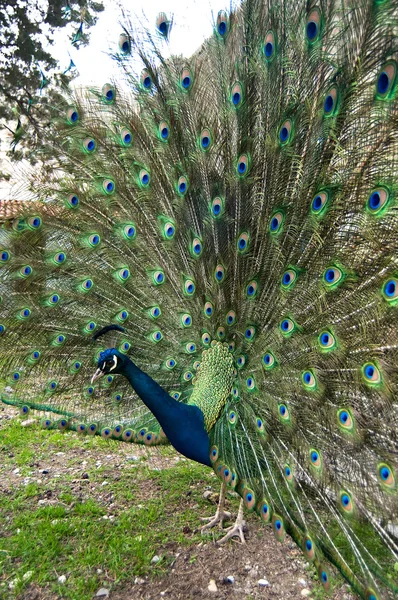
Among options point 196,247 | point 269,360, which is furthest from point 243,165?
point 269,360

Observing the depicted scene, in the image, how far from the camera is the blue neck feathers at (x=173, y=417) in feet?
7.59

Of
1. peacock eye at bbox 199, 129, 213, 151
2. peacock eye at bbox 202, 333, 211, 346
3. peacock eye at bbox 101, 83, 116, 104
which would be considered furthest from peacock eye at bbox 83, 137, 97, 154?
peacock eye at bbox 202, 333, 211, 346

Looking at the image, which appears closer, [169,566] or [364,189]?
[364,189]

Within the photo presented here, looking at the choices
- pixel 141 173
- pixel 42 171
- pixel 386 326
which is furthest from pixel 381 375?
pixel 42 171

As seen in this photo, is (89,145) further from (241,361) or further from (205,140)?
(241,361)

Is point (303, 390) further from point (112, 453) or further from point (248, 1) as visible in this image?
point (112, 453)

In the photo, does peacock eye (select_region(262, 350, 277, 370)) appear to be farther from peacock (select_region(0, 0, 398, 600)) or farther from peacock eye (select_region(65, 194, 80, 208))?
peacock eye (select_region(65, 194, 80, 208))

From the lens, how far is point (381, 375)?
1729mm

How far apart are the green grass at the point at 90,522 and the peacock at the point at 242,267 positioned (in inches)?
17.8

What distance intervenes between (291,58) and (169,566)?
2.77m

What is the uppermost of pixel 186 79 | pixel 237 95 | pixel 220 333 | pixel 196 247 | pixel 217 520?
pixel 186 79

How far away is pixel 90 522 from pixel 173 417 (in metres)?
1.23

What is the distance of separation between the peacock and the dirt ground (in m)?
0.18

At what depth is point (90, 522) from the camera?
9.68 feet
